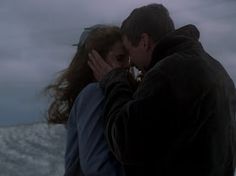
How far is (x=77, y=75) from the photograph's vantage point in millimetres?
3045

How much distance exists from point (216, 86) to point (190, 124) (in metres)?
0.18

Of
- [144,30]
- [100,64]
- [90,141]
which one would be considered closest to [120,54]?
[100,64]

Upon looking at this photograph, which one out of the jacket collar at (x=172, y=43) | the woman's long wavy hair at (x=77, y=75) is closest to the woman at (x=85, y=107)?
the woman's long wavy hair at (x=77, y=75)

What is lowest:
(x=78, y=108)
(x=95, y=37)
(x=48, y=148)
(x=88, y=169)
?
(x=48, y=148)

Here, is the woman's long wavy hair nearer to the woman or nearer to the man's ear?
the woman

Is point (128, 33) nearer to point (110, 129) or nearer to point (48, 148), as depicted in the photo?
point (110, 129)

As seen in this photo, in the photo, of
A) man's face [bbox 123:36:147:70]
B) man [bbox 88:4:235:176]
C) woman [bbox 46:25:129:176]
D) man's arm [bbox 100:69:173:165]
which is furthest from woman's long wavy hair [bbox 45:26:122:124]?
man's arm [bbox 100:69:173:165]

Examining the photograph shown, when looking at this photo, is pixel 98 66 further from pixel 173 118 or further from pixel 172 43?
pixel 173 118

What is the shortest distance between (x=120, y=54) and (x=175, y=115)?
1.55 ft

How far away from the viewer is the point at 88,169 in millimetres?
2775

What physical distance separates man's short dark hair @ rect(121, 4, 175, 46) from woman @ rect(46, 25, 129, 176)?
0.14 metres

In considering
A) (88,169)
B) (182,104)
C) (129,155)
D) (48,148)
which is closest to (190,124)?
(182,104)

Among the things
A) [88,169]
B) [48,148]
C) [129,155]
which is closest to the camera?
[129,155]

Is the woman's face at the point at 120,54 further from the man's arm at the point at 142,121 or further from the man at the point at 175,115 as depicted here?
the man's arm at the point at 142,121
